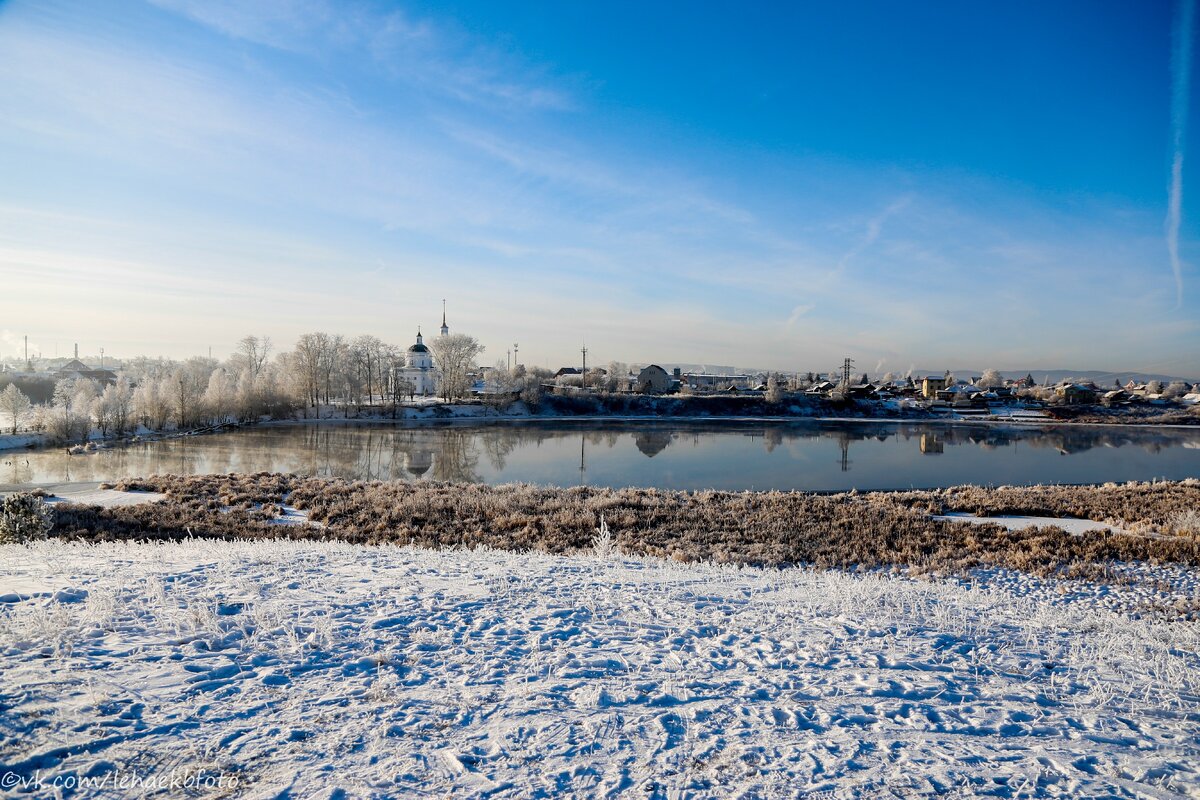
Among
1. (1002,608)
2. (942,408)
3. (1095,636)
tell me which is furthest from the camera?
(942,408)

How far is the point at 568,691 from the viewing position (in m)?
4.62

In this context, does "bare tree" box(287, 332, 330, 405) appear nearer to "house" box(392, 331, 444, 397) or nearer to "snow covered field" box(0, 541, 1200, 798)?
"house" box(392, 331, 444, 397)

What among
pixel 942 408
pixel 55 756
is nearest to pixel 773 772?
pixel 55 756

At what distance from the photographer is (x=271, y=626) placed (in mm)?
5590

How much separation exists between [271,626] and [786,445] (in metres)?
42.6

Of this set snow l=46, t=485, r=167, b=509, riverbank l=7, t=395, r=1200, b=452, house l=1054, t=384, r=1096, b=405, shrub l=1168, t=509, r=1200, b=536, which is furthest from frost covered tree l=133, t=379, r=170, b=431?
house l=1054, t=384, r=1096, b=405

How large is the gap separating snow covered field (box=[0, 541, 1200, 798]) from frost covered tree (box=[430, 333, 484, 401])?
70.6 metres

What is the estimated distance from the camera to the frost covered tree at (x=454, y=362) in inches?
3034

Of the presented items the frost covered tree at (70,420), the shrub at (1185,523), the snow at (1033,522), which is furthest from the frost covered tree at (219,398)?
the shrub at (1185,523)

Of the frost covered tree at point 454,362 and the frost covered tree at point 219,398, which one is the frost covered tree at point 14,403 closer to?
the frost covered tree at point 219,398

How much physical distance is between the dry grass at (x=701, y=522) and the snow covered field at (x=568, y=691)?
15.9 feet

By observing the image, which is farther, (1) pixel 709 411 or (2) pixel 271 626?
(1) pixel 709 411

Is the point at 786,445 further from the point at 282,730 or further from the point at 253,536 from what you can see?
the point at 282,730

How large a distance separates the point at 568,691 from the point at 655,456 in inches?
1289
